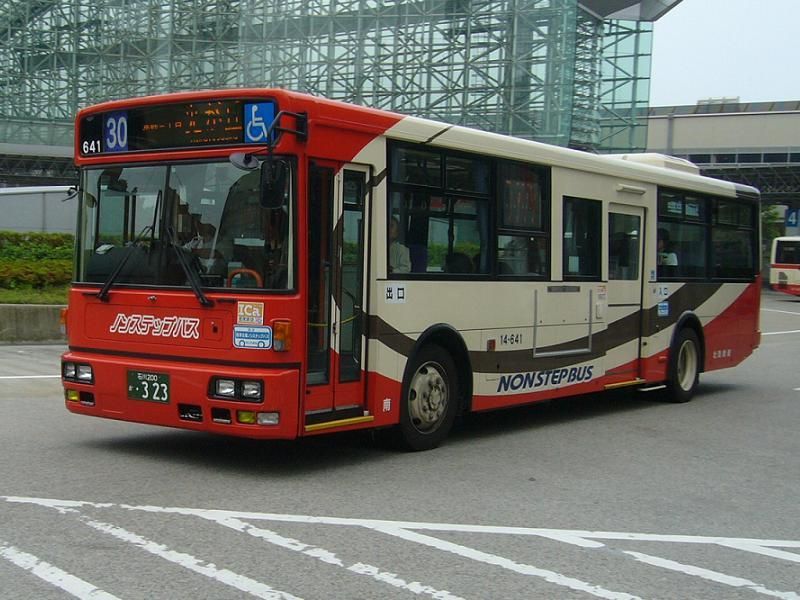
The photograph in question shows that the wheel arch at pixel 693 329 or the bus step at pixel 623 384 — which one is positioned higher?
the wheel arch at pixel 693 329

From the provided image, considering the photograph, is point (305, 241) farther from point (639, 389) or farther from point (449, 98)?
point (449, 98)

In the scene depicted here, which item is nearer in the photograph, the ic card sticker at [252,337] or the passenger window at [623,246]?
the ic card sticker at [252,337]

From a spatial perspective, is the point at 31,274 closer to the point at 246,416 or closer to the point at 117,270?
the point at 117,270

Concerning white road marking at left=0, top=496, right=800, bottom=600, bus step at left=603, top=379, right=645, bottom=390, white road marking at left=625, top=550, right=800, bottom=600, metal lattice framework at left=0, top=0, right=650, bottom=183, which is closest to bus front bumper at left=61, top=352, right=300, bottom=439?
white road marking at left=0, top=496, right=800, bottom=600

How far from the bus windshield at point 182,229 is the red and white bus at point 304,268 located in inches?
0.6

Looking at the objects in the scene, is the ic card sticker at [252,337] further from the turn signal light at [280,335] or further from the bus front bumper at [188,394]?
the bus front bumper at [188,394]

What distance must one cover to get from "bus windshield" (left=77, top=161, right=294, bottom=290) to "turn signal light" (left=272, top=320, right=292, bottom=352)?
0.28 meters

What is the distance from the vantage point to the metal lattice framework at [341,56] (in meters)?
36.6

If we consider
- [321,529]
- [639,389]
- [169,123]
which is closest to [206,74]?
[639,389]

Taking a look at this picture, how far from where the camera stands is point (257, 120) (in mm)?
7637

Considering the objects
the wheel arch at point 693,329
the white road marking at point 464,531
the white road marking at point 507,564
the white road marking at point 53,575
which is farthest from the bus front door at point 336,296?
the wheel arch at point 693,329

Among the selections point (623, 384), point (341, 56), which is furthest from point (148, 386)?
point (341, 56)

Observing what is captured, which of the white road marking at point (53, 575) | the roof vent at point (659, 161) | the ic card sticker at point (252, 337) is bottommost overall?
the white road marking at point (53, 575)

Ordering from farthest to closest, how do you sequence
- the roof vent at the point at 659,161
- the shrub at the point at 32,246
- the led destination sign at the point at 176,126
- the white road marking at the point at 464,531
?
the shrub at the point at 32,246 → the roof vent at the point at 659,161 → the led destination sign at the point at 176,126 → the white road marking at the point at 464,531
